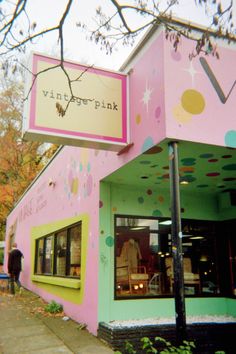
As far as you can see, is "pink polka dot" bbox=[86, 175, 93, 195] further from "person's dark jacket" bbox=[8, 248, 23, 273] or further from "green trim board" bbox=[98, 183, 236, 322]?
"person's dark jacket" bbox=[8, 248, 23, 273]

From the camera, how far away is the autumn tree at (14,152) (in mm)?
23938

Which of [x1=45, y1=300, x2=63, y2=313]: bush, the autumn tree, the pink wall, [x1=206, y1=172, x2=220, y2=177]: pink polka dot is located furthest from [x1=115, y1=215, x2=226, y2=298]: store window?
the autumn tree

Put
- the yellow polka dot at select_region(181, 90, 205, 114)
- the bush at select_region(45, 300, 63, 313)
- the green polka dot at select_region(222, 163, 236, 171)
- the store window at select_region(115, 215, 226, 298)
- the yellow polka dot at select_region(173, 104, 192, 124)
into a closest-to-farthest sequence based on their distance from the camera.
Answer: the yellow polka dot at select_region(173, 104, 192, 124)
the yellow polka dot at select_region(181, 90, 205, 114)
the green polka dot at select_region(222, 163, 236, 171)
the store window at select_region(115, 215, 226, 298)
the bush at select_region(45, 300, 63, 313)

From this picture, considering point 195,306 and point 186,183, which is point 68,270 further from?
point 186,183

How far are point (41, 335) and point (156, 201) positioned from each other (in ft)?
12.3

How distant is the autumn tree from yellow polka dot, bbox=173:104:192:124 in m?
18.8

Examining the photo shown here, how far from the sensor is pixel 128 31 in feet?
13.9

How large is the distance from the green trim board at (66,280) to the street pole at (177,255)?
3.63 m

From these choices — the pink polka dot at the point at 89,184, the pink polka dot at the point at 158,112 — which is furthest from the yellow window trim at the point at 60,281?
the pink polka dot at the point at 158,112

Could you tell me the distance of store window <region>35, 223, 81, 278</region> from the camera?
944cm

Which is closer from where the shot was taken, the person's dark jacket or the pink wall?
the pink wall

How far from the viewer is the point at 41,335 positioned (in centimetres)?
738

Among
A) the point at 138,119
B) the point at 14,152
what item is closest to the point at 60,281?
the point at 138,119

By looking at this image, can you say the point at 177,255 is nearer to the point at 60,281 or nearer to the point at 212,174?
the point at 212,174
